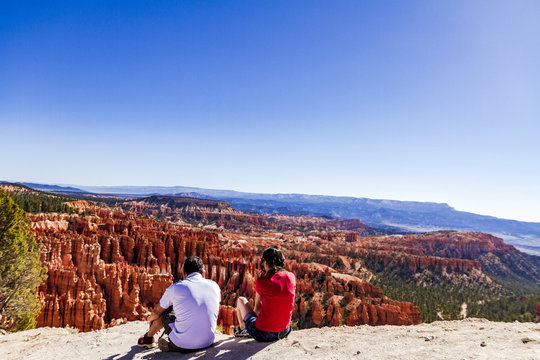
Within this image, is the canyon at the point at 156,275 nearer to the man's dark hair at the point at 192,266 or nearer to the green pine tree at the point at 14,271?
the green pine tree at the point at 14,271

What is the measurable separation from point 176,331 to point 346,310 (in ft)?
122

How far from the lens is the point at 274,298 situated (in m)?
6.14

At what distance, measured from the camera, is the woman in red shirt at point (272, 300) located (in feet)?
20.1

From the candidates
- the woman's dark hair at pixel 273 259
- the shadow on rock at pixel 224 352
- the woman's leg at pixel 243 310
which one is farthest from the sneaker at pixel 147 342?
the woman's dark hair at pixel 273 259

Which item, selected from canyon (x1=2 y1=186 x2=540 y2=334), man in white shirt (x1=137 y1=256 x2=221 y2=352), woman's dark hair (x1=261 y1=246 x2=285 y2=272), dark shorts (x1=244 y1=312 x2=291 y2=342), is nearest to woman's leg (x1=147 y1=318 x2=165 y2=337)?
man in white shirt (x1=137 y1=256 x2=221 y2=352)

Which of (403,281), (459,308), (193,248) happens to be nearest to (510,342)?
(193,248)

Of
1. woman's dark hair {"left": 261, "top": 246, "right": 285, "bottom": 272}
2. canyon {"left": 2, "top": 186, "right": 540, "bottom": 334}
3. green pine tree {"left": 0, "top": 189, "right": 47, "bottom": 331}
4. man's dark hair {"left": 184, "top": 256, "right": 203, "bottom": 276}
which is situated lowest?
canyon {"left": 2, "top": 186, "right": 540, "bottom": 334}

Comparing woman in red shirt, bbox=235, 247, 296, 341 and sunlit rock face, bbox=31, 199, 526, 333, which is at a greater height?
woman in red shirt, bbox=235, 247, 296, 341

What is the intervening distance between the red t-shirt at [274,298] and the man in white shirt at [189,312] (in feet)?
3.29

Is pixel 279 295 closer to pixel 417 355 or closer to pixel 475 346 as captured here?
pixel 417 355

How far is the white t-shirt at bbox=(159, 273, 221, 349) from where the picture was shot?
5.90 m

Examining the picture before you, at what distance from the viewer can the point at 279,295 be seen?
6.13 metres

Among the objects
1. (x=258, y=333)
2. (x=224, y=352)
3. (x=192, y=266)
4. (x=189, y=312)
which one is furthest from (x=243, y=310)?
(x=192, y=266)

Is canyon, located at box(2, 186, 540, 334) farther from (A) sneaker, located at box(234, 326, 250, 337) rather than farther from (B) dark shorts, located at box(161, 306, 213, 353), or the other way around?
(B) dark shorts, located at box(161, 306, 213, 353)
